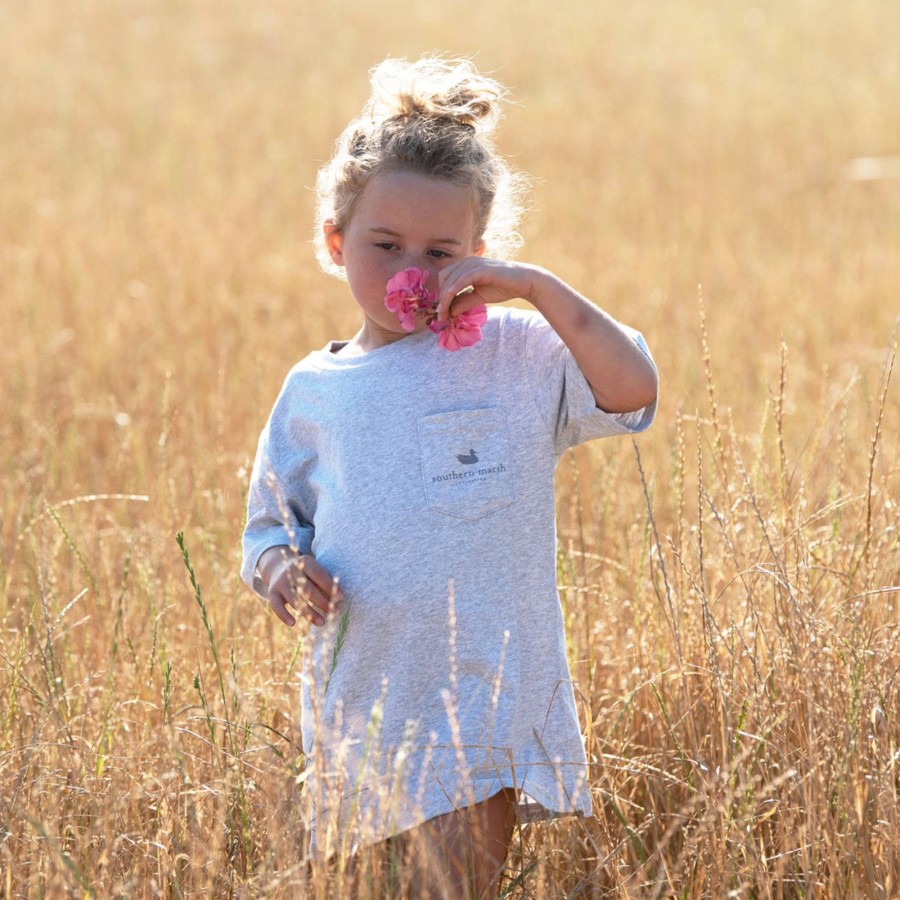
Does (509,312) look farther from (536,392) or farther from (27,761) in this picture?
(27,761)

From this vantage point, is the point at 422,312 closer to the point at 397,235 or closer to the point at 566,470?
the point at 397,235

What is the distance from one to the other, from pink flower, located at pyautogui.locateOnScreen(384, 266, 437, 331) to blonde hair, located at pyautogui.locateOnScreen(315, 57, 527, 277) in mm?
204

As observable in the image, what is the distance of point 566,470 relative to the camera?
169 inches

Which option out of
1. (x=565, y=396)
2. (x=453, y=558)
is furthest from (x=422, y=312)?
(x=453, y=558)

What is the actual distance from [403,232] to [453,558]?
52cm

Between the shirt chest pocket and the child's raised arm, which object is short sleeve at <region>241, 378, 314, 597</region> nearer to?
the shirt chest pocket

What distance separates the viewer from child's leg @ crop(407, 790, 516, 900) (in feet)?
6.16

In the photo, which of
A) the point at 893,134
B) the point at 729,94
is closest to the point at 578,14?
the point at 729,94

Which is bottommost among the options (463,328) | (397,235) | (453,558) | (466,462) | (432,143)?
(453,558)

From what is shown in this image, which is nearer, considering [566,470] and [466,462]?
[466,462]

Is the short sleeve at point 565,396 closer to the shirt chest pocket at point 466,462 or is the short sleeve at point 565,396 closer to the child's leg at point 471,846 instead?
the shirt chest pocket at point 466,462

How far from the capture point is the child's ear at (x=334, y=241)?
2.21 metres

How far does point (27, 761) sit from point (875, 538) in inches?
63.9

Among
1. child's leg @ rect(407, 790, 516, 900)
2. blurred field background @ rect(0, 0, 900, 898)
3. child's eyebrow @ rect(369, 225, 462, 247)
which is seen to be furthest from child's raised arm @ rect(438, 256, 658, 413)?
child's leg @ rect(407, 790, 516, 900)
